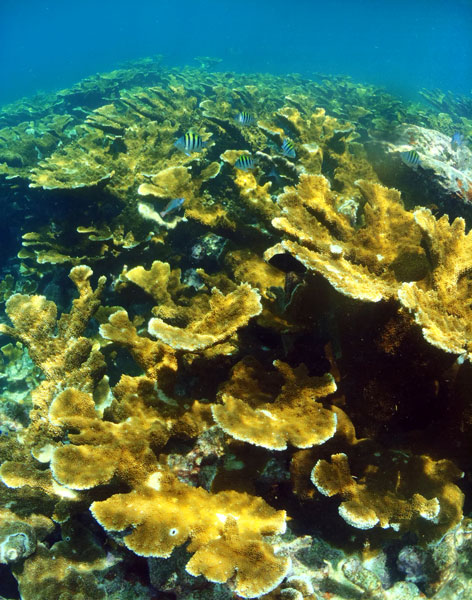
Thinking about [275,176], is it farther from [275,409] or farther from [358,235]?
[275,409]

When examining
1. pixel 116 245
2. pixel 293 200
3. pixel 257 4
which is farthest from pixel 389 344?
pixel 257 4

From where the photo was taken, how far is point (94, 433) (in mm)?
2562

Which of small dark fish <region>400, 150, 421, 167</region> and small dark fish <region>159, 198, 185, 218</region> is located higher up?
small dark fish <region>400, 150, 421, 167</region>

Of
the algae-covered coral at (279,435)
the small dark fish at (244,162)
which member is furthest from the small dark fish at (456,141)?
the algae-covered coral at (279,435)

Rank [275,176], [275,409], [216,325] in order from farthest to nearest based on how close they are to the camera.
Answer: [275,176] < [216,325] < [275,409]

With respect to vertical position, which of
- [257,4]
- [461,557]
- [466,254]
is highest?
[257,4]

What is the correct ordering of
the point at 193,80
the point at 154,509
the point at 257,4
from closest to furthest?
1. the point at 154,509
2. the point at 193,80
3. the point at 257,4

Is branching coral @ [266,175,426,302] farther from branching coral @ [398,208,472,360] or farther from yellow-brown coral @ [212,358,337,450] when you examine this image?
yellow-brown coral @ [212,358,337,450]

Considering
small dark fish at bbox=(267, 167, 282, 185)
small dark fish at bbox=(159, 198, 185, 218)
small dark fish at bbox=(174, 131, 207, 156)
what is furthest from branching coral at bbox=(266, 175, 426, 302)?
small dark fish at bbox=(174, 131, 207, 156)

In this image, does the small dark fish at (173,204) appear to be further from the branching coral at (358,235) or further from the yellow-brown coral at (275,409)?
the yellow-brown coral at (275,409)

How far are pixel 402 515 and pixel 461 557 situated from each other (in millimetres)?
920

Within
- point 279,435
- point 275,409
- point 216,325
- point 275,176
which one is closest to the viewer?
point 279,435

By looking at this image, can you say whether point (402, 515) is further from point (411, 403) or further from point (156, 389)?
point (156, 389)

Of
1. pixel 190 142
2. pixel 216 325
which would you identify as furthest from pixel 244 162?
pixel 216 325
